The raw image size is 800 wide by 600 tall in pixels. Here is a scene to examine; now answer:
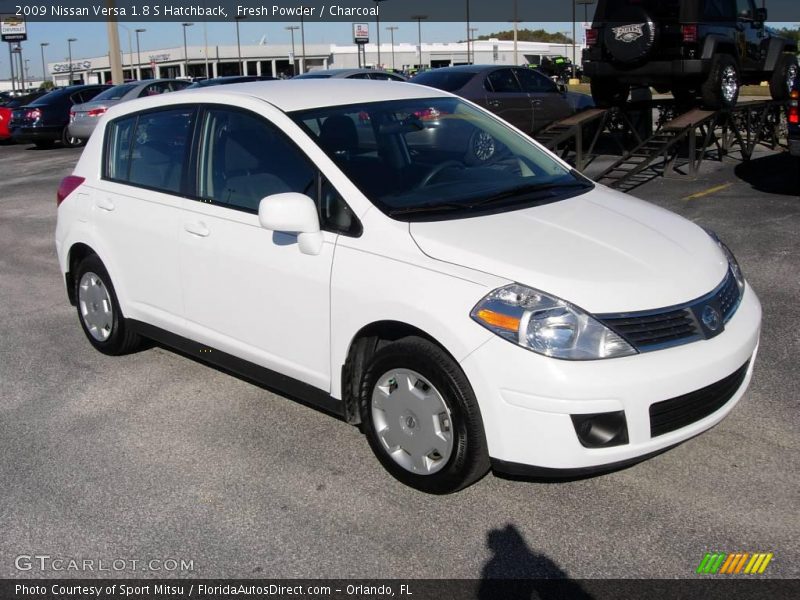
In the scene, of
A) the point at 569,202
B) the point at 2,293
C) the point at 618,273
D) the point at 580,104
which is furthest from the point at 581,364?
the point at 580,104

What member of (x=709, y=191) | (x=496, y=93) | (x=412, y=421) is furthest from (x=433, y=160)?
(x=496, y=93)

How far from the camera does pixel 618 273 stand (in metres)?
3.60

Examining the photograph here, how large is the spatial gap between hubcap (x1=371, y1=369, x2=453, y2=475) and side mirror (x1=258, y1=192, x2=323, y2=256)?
774 millimetres

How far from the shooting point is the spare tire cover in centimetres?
1285

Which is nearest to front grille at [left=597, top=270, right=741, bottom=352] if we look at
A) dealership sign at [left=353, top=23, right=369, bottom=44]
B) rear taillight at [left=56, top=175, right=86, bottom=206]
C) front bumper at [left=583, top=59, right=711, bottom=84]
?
rear taillight at [left=56, top=175, right=86, bottom=206]

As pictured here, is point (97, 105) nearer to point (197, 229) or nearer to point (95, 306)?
point (95, 306)

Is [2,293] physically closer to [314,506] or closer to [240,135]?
[240,135]

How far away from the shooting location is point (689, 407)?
3568 mm

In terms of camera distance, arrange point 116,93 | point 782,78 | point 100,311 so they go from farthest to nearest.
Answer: point 116,93 → point 782,78 → point 100,311

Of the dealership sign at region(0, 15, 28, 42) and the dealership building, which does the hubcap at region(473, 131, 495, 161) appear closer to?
the dealership sign at region(0, 15, 28, 42)

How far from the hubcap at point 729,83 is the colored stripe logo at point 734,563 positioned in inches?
430

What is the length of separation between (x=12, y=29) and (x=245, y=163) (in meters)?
45.0

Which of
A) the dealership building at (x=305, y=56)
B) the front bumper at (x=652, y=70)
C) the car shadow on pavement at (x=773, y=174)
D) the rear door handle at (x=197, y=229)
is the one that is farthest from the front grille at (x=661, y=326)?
the dealership building at (x=305, y=56)

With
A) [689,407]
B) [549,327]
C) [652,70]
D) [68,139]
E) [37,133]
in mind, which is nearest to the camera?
[549,327]
